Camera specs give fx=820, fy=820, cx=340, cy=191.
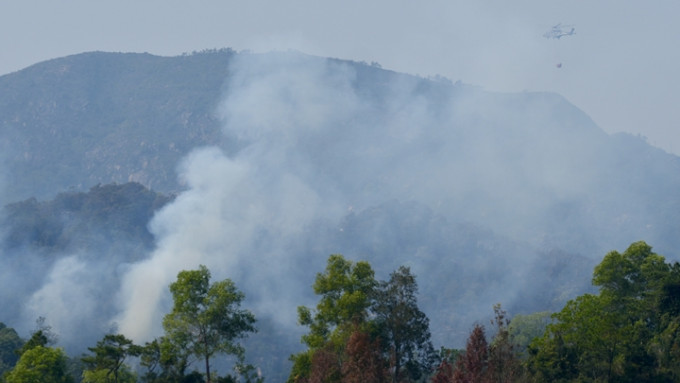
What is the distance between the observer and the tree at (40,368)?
46.7 metres

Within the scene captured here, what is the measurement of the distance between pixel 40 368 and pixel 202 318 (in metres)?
9.65

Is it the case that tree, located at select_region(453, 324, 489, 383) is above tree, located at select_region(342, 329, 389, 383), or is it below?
below

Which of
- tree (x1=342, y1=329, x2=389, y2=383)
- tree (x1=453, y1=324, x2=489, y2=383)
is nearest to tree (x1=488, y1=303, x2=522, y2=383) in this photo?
tree (x1=453, y1=324, x2=489, y2=383)

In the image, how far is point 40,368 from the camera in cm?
4753

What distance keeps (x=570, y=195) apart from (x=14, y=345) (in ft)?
467

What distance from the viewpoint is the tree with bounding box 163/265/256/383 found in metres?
50.0

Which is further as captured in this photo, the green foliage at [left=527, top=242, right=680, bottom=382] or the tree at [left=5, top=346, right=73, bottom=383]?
the green foliage at [left=527, top=242, right=680, bottom=382]

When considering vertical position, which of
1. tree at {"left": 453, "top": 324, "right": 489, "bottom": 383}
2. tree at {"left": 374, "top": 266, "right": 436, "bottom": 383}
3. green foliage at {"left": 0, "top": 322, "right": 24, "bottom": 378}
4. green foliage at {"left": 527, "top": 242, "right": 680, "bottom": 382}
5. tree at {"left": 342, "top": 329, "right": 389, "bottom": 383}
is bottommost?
tree at {"left": 453, "top": 324, "right": 489, "bottom": 383}

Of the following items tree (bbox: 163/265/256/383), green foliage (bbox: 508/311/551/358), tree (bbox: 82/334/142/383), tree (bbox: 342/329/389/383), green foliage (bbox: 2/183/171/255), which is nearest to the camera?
tree (bbox: 342/329/389/383)

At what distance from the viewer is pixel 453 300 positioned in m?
152

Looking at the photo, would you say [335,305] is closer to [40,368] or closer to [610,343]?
[610,343]

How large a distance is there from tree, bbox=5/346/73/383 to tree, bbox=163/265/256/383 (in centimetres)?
651

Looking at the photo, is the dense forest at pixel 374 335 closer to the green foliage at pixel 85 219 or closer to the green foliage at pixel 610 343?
the green foliage at pixel 610 343

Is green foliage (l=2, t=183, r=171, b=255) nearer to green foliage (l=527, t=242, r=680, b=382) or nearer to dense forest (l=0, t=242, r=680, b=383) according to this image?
dense forest (l=0, t=242, r=680, b=383)
